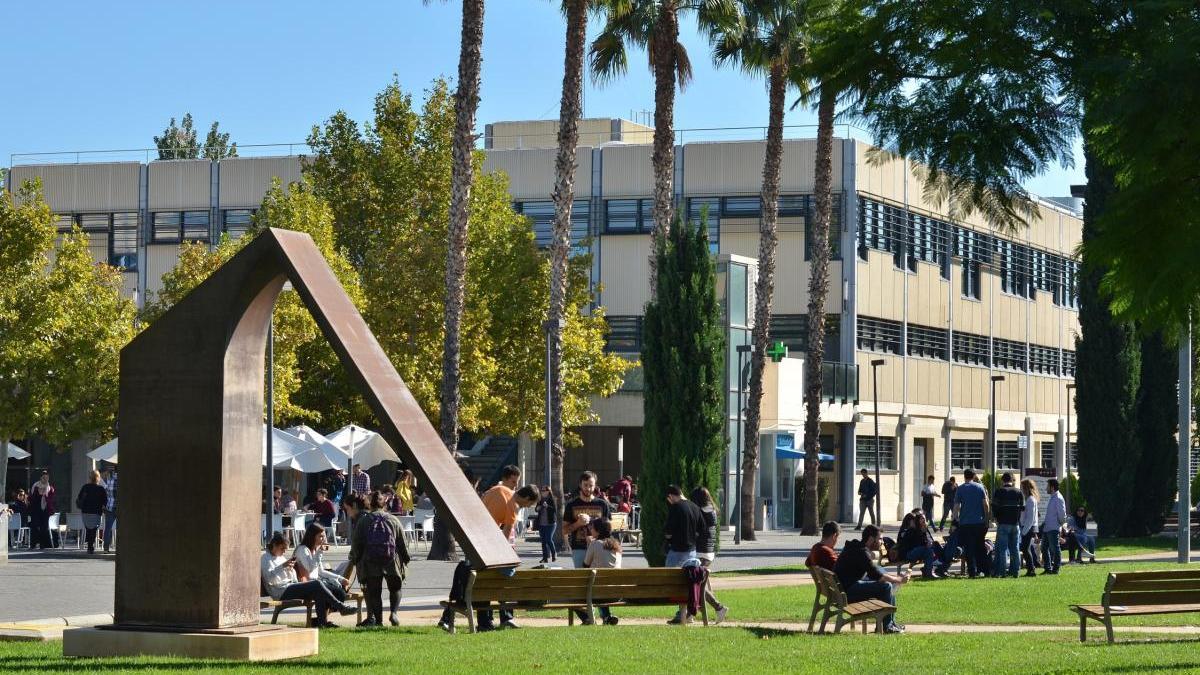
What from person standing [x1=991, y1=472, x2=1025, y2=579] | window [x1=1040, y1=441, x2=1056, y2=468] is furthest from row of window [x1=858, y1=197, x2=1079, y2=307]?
person standing [x1=991, y1=472, x2=1025, y2=579]

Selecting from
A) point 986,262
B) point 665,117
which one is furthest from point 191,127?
point 665,117

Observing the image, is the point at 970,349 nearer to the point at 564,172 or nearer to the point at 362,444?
the point at 362,444

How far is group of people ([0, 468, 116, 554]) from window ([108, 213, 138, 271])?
26.3 m

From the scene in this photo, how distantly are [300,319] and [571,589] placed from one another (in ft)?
89.2

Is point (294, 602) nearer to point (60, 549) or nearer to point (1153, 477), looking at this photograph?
point (60, 549)

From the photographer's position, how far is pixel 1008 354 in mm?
69875

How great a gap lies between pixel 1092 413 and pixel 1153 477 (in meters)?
2.22

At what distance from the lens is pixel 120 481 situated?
1528 centimetres

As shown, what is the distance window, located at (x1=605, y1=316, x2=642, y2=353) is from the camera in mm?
59438

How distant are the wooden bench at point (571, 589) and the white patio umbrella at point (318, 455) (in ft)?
62.0

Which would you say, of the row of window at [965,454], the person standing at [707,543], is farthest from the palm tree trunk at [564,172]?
the row of window at [965,454]

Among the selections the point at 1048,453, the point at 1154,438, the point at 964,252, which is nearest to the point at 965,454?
the point at 964,252

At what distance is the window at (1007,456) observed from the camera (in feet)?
227

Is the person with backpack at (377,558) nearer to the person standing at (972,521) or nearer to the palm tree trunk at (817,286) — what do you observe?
the person standing at (972,521)
